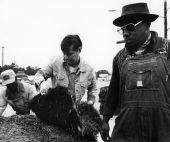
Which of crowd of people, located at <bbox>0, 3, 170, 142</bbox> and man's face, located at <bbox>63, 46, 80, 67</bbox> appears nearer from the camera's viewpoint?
crowd of people, located at <bbox>0, 3, 170, 142</bbox>

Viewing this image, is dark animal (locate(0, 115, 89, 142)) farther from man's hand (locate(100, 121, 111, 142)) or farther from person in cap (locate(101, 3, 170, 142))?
person in cap (locate(101, 3, 170, 142))

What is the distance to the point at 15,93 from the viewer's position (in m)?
7.60

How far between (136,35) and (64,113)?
183 cm

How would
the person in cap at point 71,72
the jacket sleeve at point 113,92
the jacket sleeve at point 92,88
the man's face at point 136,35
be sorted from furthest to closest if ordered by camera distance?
the jacket sleeve at point 92,88, the person in cap at point 71,72, the jacket sleeve at point 113,92, the man's face at point 136,35

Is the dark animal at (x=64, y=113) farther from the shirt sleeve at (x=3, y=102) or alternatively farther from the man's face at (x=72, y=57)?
the shirt sleeve at (x=3, y=102)

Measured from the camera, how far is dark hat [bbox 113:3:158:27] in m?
3.89

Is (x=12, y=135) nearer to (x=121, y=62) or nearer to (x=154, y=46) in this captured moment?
(x=121, y=62)

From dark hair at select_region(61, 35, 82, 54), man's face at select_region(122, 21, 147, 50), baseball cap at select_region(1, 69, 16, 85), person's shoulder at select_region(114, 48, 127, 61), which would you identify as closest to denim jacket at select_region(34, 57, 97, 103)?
dark hair at select_region(61, 35, 82, 54)

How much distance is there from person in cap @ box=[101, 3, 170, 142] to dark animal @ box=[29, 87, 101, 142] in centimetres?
133

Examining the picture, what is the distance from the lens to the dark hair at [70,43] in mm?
5781

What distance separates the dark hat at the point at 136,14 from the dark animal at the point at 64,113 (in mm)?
1593

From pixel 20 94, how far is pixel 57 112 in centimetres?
243

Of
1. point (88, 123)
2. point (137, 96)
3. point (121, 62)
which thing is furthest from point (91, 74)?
point (137, 96)

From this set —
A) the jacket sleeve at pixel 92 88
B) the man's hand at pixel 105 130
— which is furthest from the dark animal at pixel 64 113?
the man's hand at pixel 105 130
